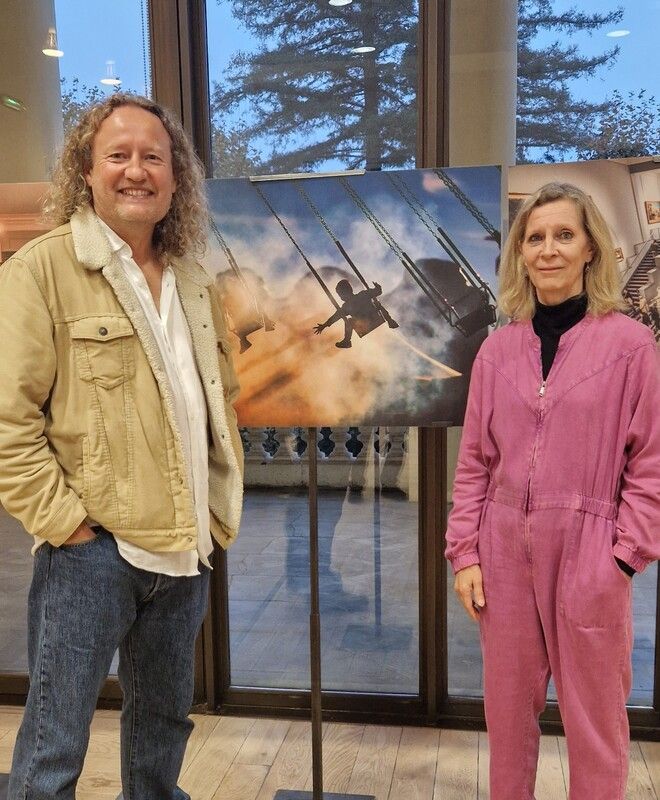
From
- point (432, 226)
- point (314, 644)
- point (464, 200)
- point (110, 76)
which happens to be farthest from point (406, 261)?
point (110, 76)

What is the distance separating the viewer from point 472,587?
1652 millimetres

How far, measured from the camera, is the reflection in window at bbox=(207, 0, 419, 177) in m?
2.30

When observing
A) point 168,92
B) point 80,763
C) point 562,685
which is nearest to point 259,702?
point 80,763

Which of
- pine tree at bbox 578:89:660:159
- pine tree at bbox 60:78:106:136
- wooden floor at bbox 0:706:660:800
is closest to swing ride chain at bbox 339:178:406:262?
pine tree at bbox 578:89:660:159

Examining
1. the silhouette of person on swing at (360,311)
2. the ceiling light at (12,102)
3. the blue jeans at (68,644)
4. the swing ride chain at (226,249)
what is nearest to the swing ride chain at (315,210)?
the silhouette of person on swing at (360,311)

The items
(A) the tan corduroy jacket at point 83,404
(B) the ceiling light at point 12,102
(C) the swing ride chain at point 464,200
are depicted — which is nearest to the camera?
(A) the tan corduroy jacket at point 83,404

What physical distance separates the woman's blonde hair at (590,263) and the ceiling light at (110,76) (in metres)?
1.51

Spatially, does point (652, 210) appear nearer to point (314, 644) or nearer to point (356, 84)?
point (356, 84)

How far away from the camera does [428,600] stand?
96.9 inches

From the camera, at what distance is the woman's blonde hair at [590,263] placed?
62.2 inches

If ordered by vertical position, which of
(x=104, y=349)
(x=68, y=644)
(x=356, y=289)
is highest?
(x=356, y=289)

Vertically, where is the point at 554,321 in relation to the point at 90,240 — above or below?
below

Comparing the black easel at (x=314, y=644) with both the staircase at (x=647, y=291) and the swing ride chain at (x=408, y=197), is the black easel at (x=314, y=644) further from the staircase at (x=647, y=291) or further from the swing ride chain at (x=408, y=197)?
the staircase at (x=647, y=291)

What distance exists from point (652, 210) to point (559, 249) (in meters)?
0.61
